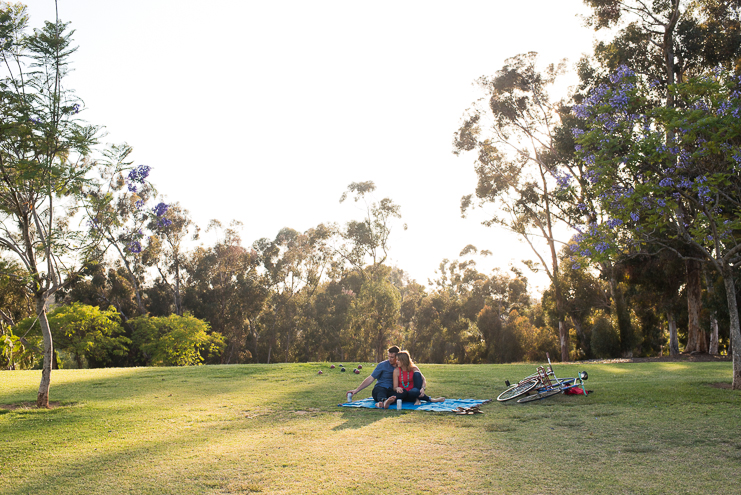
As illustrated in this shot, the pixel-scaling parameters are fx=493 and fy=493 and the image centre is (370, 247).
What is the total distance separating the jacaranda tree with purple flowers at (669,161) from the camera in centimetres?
891

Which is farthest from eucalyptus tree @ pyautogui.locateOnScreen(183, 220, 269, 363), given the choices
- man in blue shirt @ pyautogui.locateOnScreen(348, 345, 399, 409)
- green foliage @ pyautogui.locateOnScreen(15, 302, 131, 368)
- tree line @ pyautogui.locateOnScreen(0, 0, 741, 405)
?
man in blue shirt @ pyautogui.locateOnScreen(348, 345, 399, 409)

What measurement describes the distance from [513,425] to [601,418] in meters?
1.40

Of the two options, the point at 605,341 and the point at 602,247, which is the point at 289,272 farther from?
the point at 602,247

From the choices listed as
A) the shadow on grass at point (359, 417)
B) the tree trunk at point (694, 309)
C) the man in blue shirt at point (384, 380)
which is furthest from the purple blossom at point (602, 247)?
the tree trunk at point (694, 309)

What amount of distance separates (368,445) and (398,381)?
3.38 m

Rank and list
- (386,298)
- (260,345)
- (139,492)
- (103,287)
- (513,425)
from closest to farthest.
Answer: (139,492), (513,425), (386,298), (103,287), (260,345)

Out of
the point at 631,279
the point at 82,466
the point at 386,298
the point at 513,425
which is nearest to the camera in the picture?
the point at 82,466

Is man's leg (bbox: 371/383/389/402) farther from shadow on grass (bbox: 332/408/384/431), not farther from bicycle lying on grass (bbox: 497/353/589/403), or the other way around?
bicycle lying on grass (bbox: 497/353/589/403)

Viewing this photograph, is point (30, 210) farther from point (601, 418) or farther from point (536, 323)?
point (536, 323)

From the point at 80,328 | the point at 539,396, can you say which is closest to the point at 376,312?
the point at 80,328

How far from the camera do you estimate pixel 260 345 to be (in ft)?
160

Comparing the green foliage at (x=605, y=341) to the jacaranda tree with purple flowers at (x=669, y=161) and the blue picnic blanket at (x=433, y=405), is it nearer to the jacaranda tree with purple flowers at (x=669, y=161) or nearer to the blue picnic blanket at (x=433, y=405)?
the jacaranda tree with purple flowers at (x=669, y=161)

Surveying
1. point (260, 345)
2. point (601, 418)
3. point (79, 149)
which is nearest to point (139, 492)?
point (601, 418)

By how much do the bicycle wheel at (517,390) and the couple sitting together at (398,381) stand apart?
43.6 inches
